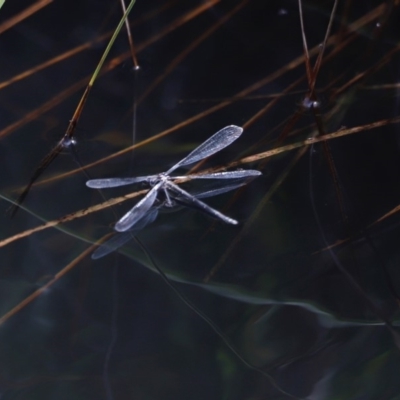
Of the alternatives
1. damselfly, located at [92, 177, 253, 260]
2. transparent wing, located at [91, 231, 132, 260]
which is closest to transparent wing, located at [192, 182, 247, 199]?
damselfly, located at [92, 177, 253, 260]

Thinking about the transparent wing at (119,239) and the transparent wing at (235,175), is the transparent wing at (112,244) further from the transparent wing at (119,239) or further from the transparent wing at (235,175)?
the transparent wing at (235,175)

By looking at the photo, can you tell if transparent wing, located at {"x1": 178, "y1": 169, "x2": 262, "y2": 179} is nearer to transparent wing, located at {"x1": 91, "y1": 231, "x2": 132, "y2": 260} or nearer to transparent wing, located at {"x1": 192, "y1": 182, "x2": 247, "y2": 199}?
transparent wing, located at {"x1": 192, "y1": 182, "x2": 247, "y2": 199}

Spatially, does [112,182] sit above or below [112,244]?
above

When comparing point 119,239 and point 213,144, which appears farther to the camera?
point 213,144

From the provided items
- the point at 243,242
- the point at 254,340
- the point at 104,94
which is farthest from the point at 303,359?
the point at 104,94

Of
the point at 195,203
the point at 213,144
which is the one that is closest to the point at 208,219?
the point at 195,203

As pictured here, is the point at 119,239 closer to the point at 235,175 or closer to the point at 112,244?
the point at 112,244

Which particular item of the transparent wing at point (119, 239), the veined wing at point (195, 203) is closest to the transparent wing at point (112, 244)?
the transparent wing at point (119, 239)

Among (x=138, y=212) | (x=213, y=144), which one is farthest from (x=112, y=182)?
(x=213, y=144)
